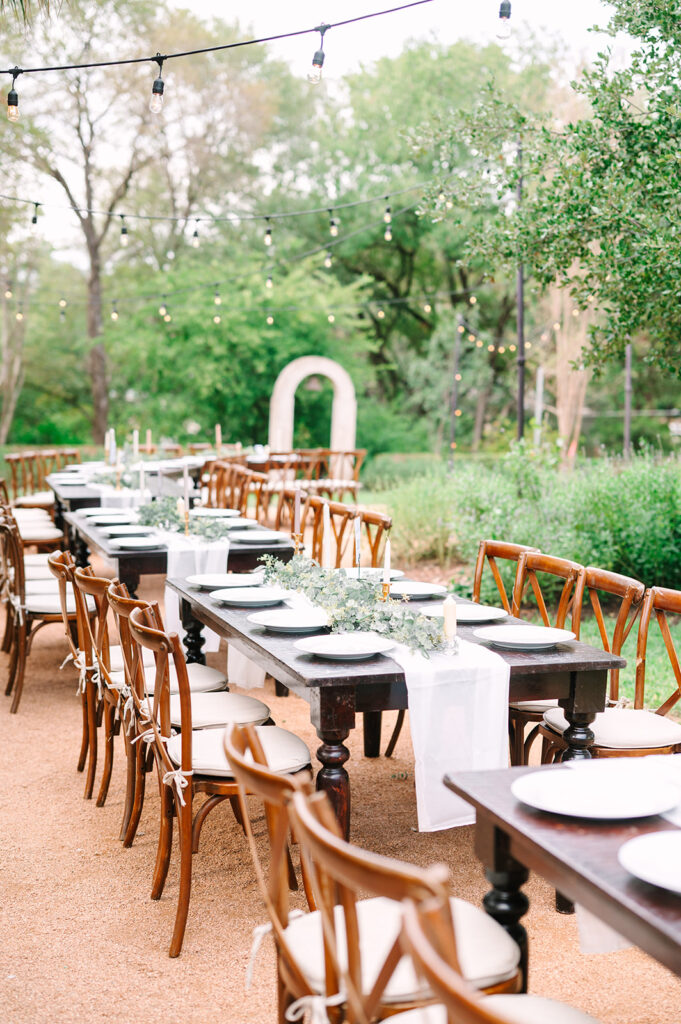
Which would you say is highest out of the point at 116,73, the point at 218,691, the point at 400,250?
the point at 116,73

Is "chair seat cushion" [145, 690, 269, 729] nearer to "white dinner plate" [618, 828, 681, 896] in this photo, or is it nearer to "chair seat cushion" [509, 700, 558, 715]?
"chair seat cushion" [509, 700, 558, 715]

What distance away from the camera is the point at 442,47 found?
22688 mm

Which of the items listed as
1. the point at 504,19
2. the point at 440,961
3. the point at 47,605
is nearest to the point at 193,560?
the point at 47,605

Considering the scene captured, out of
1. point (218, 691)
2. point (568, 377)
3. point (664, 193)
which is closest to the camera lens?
point (218, 691)

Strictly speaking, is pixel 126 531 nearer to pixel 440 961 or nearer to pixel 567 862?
pixel 567 862

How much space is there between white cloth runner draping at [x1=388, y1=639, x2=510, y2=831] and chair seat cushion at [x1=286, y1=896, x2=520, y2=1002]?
0.90 m

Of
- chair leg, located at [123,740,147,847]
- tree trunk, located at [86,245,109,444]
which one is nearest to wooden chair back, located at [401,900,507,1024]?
chair leg, located at [123,740,147,847]

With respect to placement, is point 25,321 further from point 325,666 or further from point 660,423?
point 325,666

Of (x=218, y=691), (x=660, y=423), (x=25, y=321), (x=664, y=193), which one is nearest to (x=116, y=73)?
(x=25, y=321)

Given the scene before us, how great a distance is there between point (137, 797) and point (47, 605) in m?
2.19

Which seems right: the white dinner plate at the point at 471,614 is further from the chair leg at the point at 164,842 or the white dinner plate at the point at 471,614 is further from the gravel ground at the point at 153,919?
the chair leg at the point at 164,842

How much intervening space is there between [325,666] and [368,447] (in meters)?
18.6

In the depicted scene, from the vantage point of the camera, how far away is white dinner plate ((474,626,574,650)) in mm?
3283

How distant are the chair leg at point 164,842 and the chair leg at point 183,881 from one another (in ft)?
0.42
